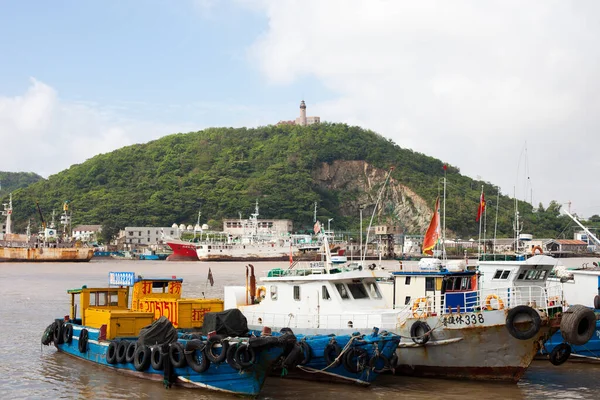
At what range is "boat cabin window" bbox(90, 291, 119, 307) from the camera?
2561 centimetres

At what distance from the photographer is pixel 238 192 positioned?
176 m

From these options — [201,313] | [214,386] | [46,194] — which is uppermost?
[46,194]

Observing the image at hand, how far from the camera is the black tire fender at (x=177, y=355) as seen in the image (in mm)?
19359

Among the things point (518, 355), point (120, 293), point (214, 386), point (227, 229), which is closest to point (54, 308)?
point (120, 293)

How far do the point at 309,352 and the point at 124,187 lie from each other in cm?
17168

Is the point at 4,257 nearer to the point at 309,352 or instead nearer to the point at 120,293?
the point at 120,293

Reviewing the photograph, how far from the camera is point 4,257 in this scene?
107 meters

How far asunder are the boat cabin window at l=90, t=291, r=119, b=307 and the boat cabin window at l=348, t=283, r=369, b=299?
9.07 meters

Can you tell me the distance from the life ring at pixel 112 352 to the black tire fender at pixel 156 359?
73.7 inches

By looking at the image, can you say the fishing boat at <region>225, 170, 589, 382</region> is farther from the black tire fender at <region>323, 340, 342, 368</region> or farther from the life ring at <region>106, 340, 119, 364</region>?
the life ring at <region>106, 340, 119, 364</region>

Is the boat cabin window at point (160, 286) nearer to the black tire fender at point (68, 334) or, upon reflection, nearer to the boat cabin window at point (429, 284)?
the black tire fender at point (68, 334)

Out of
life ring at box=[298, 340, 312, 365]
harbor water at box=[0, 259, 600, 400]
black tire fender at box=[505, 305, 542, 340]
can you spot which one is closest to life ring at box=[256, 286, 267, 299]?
harbor water at box=[0, 259, 600, 400]

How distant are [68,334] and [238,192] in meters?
152

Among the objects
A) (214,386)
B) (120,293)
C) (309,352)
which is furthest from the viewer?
(120,293)
